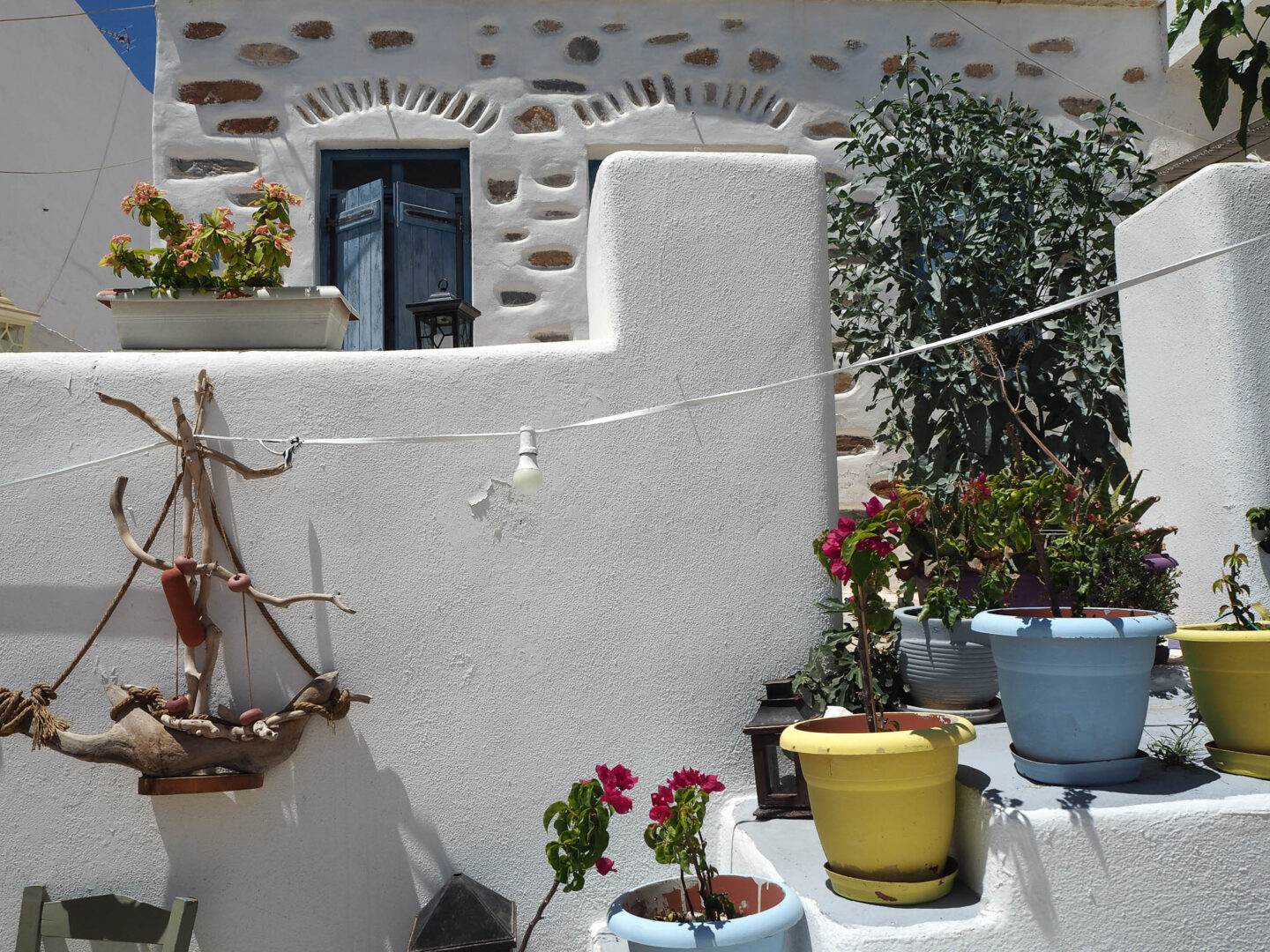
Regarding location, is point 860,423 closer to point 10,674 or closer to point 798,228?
point 798,228

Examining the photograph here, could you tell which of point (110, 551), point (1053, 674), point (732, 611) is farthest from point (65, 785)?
point (1053, 674)

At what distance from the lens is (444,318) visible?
410 centimetres

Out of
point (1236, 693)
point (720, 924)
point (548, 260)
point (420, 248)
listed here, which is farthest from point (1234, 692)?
point (420, 248)

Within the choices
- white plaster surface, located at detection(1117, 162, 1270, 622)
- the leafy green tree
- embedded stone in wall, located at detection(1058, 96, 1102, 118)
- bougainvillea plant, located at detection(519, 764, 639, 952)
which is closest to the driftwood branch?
bougainvillea plant, located at detection(519, 764, 639, 952)

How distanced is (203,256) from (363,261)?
2.00 metres

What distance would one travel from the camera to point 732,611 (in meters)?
3.17

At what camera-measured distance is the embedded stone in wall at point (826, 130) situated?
5.64 meters

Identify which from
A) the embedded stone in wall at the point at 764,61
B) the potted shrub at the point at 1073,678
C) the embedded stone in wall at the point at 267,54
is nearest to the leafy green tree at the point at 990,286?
the embedded stone in wall at the point at 764,61

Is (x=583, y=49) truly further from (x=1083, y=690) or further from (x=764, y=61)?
(x=1083, y=690)

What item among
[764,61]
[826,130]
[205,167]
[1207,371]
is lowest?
[1207,371]


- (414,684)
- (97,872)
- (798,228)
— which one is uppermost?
(798,228)

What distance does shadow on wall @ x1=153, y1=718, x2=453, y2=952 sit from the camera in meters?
3.03

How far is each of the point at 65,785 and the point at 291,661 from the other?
0.69m

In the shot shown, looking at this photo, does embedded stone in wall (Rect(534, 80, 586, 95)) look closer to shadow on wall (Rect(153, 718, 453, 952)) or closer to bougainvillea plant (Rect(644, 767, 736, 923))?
shadow on wall (Rect(153, 718, 453, 952))
